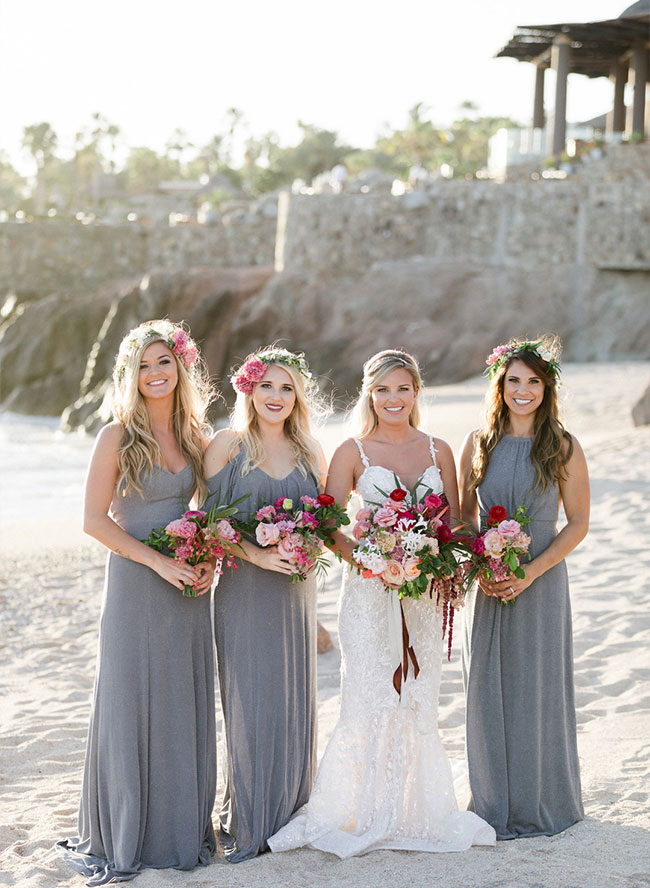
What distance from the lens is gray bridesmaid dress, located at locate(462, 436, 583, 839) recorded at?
14.3ft

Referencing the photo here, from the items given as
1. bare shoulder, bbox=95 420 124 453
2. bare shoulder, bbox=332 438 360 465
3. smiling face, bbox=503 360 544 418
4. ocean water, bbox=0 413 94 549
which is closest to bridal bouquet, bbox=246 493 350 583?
bare shoulder, bbox=332 438 360 465

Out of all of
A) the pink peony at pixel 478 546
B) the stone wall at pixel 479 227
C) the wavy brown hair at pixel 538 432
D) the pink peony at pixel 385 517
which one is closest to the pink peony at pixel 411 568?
the pink peony at pixel 385 517

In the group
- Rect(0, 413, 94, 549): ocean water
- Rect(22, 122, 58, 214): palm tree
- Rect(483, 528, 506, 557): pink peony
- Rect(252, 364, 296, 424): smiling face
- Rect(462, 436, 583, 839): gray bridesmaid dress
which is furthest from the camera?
Rect(22, 122, 58, 214): palm tree

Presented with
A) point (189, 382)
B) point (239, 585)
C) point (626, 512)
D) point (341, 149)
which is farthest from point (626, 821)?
point (341, 149)

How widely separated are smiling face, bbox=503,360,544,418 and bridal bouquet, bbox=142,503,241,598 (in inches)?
50.7

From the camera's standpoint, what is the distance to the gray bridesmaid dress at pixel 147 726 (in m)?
4.17

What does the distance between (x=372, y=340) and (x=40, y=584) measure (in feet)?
54.6

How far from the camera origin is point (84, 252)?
4241 centimetres

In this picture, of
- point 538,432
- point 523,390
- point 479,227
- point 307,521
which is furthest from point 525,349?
point 479,227

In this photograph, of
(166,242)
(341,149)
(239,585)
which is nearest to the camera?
(239,585)

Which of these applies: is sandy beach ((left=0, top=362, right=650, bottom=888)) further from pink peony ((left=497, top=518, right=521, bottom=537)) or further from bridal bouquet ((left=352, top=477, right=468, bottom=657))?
pink peony ((left=497, top=518, right=521, bottom=537))

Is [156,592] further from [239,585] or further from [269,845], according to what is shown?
[269,845]

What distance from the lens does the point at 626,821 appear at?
443 cm

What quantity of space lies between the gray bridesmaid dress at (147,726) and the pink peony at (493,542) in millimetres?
1231
